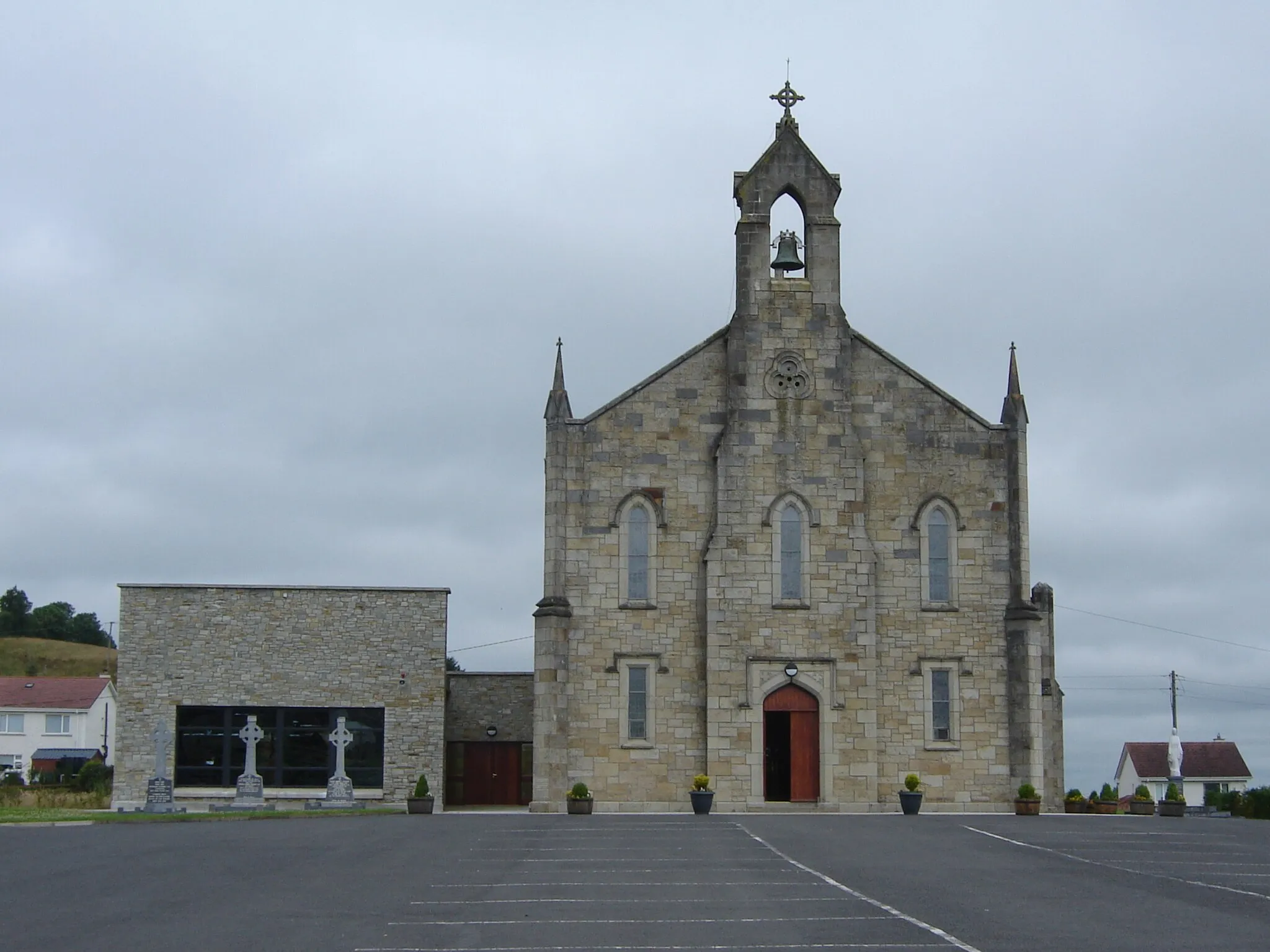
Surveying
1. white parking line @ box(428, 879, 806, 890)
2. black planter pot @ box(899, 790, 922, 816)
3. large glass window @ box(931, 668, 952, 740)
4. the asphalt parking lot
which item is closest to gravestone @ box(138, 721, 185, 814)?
the asphalt parking lot

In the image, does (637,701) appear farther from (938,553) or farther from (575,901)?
(575,901)

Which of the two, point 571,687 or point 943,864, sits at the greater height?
point 571,687

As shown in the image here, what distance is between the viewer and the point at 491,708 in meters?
45.5

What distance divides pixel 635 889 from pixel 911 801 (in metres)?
18.2

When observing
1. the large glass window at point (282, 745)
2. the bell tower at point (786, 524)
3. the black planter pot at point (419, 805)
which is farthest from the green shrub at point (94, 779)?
the bell tower at point (786, 524)

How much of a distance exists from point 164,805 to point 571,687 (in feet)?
32.5

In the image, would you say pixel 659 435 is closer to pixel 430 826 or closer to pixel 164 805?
pixel 430 826

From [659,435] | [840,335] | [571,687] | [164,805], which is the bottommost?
[164,805]

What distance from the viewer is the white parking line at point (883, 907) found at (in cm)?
1370

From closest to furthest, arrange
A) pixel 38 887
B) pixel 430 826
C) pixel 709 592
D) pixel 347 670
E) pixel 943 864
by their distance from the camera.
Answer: pixel 38 887 → pixel 943 864 → pixel 430 826 → pixel 709 592 → pixel 347 670

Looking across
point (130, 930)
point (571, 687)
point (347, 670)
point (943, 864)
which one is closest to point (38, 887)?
point (130, 930)

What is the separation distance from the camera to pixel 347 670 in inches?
1700

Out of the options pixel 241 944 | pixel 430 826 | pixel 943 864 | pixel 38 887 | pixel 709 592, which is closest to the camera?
pixel 241 944

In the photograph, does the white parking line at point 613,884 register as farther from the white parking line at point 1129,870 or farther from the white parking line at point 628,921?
the white parking line at point 1129,870
